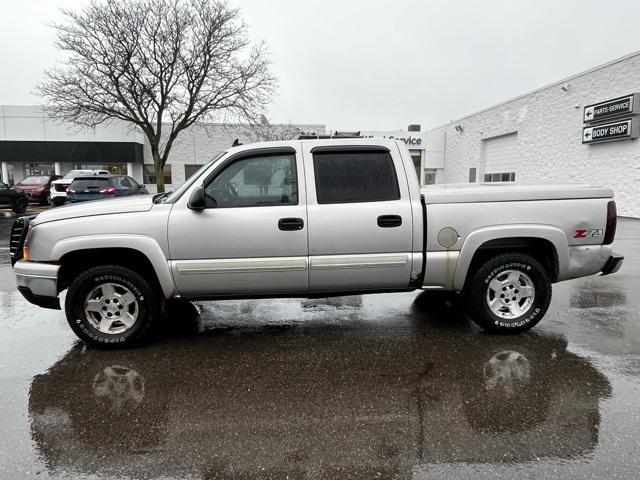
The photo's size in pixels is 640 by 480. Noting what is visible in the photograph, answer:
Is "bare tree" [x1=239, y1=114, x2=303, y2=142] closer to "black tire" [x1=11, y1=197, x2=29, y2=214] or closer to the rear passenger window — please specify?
"black tire" [x1=11, y1=197, x2=29, y2=214]

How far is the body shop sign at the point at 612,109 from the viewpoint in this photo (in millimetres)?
15938

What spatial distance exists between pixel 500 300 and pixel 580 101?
721 inches

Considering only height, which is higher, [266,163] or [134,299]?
[266,163]

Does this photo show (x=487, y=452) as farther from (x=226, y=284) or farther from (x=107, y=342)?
(x=107, y=342)

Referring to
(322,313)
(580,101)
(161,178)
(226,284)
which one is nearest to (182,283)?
(226,284)

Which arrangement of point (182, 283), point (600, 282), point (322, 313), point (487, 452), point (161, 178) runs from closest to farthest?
point (487, 452)
point (182, 283)
point (322, 313)
point (600, 282)
point (161, 178)

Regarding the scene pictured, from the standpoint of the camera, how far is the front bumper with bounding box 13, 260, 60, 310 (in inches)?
165

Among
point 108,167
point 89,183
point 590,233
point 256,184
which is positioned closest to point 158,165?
point 89,183

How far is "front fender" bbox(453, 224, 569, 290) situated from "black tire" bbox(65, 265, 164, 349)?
9.97ft

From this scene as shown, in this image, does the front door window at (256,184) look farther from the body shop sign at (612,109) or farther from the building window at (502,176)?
the building window at (502,176)

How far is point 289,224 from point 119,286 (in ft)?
5.68

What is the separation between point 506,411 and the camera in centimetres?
319

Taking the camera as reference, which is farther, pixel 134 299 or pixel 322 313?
pixel 322 313

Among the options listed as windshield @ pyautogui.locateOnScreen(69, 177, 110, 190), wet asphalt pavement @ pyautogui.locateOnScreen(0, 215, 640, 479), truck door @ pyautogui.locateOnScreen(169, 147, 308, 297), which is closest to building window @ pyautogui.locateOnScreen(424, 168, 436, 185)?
windshield @ pyautogui.locateOnScreen(69, 177, 110, 190)
